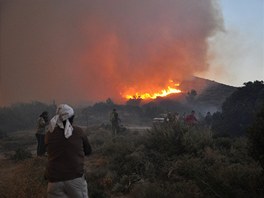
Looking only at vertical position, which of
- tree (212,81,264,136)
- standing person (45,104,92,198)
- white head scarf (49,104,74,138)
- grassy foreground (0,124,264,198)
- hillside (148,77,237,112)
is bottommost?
grassy foreground (0,124,264,198)

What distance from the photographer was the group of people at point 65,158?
15.9 ft

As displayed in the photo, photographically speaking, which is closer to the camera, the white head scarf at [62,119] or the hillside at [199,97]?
the white head scarf at [62,119]

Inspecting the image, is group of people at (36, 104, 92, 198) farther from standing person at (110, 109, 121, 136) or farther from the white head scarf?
standing person at (110, 109, 121, 136)

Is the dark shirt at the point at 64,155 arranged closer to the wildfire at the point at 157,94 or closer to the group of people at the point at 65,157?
the group of people at the point at 65,157

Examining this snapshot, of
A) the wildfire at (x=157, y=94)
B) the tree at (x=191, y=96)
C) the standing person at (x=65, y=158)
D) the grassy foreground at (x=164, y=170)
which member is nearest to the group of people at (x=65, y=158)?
the standing person at (x=65, y=158)

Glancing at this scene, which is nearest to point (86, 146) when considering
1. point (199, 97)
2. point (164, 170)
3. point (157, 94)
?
point (164, 170)

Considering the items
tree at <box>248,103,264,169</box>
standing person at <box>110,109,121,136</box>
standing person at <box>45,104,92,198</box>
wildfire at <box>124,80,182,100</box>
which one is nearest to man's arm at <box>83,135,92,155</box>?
standing person at <box>45,104,92,198</box>

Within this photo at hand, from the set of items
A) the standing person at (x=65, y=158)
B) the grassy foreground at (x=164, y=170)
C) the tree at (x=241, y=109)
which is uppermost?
the tree at (x=241, y=109)

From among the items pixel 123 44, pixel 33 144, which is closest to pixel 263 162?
pixel 33 144

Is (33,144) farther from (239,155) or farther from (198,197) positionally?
(198,197)

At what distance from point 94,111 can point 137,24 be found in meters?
10.8

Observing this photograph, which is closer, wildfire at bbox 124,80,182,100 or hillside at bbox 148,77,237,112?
wildfire at bbox 124,80,182,100

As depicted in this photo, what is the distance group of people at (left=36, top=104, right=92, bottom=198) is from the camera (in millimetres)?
4844

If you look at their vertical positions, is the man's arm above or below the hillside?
below
